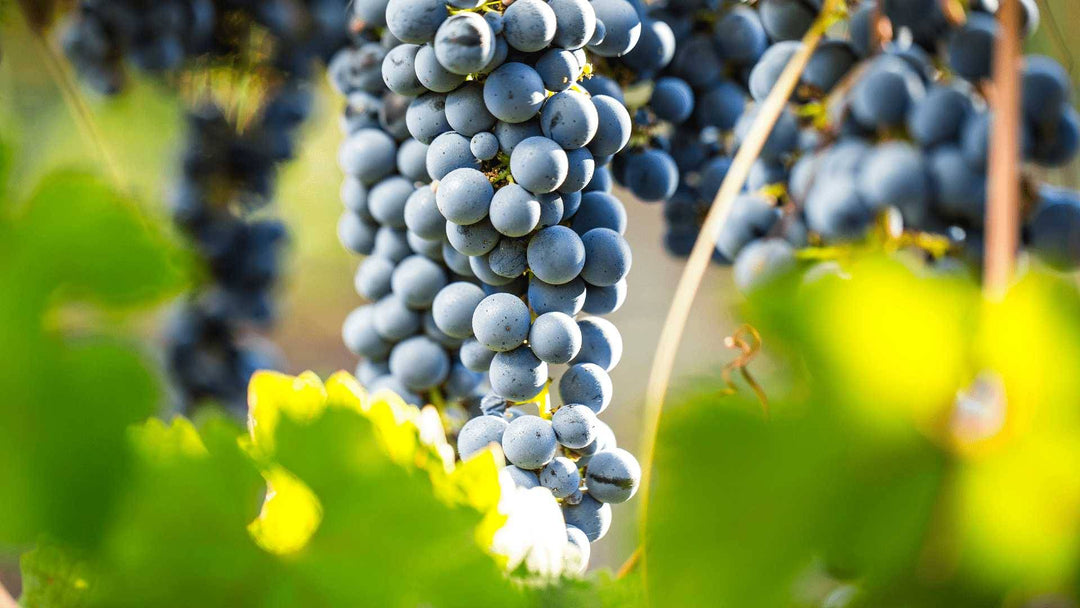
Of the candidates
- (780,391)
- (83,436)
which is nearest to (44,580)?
(83,436)

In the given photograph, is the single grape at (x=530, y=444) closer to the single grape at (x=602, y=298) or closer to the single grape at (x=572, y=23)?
the single grape at (x=602, y=298)

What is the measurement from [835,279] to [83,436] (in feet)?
0.46

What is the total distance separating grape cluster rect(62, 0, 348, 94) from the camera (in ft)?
2.24

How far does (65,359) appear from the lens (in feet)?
0.53

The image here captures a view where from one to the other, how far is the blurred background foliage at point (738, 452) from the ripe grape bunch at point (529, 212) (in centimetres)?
24

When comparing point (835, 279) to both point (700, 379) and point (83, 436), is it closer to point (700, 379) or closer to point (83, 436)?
point (700, 379)

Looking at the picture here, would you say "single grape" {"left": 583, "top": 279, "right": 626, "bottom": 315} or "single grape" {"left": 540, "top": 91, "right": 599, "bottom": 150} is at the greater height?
"single grape" {"left": 540, "top": 91, "right": 599, "bottom": 150}

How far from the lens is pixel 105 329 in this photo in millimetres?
170

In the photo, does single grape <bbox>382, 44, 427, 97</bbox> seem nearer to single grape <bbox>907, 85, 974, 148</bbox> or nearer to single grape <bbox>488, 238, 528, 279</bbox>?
single grape <bbox>488, 238, 528, 279</bbox>

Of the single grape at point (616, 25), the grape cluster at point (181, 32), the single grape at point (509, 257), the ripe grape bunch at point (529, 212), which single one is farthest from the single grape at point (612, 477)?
the grape cluster at point (181, 32)

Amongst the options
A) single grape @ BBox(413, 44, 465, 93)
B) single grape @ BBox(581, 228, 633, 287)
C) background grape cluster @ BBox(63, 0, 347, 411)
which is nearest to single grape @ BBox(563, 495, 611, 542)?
single grape @ BBox(581, 228, 633, 287)

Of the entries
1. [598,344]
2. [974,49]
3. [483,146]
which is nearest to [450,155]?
[483,146]

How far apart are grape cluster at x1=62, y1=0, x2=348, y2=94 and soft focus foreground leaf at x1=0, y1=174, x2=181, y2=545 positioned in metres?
0.56

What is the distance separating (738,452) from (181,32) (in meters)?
0.67
